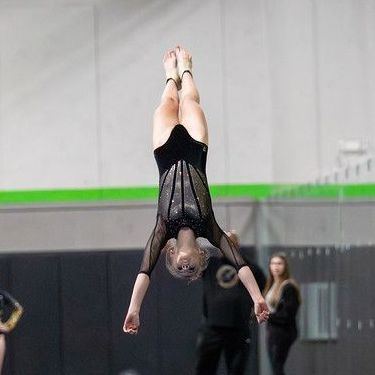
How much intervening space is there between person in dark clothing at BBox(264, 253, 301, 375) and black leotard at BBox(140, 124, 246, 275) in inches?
103

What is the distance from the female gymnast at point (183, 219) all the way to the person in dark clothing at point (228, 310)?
109 inches

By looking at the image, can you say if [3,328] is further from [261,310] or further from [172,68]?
[261,310]

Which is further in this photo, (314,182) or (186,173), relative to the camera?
(314,182)

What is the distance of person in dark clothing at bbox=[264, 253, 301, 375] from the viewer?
7855 millimetres

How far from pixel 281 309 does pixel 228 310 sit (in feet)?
1.33

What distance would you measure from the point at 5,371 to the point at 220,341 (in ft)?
5.47

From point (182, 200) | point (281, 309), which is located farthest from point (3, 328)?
point (182, 200)

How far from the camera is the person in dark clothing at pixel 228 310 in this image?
810cm

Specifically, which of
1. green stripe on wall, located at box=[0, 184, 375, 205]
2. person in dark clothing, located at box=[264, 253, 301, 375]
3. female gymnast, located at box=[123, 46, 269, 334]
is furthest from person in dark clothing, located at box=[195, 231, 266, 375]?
female gymnast, located at box=[123, 46, 269, 334]

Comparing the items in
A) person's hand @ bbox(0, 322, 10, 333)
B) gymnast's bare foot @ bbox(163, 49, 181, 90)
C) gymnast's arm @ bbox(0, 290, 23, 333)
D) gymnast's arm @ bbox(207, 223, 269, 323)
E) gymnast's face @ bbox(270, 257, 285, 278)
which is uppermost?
gymnast's bare foot @ bbox(163, 49, 181, 90)

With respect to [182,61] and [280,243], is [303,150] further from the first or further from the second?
[182,61]

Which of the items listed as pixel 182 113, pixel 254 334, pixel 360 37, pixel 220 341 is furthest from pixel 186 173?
pixel 254 334

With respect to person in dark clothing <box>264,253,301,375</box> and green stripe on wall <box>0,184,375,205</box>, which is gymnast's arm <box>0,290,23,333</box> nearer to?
green stripe on wall <box>0,184,375,205</box>

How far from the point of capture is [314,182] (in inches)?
319
